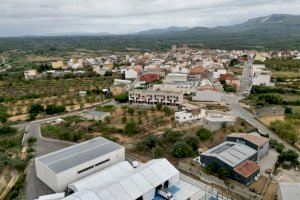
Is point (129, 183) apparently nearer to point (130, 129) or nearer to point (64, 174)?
point (64, 174)

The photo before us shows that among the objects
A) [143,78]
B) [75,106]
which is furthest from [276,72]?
[75,106]

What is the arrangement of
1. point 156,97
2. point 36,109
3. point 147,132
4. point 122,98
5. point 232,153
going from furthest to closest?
1. point 122,98
2. point 156,97
3. point 36,109
4. point 147,132
5. point 232,153

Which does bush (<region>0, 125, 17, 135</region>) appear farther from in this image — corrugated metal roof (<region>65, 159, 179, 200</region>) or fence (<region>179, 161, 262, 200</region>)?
fence (<region>179, 161, 262, 200</region>)

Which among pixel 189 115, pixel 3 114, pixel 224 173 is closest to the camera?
pixel 224 173

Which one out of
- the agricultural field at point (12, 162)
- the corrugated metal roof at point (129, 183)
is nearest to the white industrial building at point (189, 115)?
the corrugated metal roof at point (129, 183)

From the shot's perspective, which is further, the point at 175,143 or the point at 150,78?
the point at 150,78

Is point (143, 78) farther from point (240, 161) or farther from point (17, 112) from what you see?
point (240, 161)

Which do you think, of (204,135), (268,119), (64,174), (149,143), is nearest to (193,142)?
(204,135)

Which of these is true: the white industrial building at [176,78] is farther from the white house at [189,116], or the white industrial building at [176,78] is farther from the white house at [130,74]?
the white house at [189,116]
